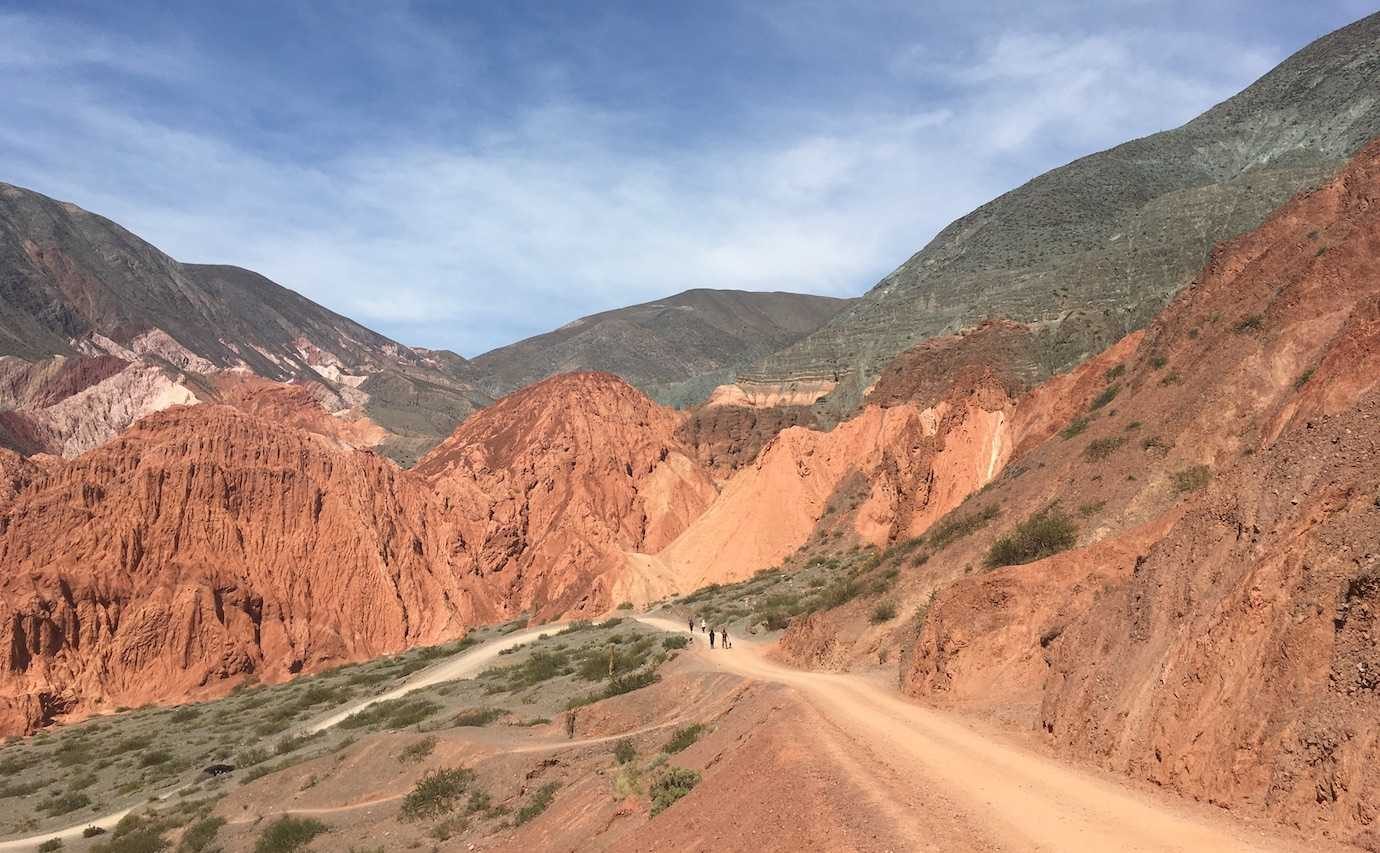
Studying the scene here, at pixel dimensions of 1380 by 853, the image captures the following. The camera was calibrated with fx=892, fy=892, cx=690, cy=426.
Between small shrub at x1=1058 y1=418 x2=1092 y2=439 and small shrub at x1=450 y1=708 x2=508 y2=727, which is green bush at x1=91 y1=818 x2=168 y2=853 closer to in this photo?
small shrub at x1=450 y1=708 x2=508 y2=727

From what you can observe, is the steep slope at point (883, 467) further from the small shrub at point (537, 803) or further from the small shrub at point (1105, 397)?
the small shrub at point (537, 803)

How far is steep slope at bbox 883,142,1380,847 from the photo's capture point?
8.38 metres

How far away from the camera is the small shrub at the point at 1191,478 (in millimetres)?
19733

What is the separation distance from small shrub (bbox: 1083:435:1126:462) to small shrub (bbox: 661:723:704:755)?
13454 mm

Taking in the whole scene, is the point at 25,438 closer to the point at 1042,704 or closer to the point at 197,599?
the point at 197,599

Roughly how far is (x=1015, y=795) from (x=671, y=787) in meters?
4.63

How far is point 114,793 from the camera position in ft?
86.6

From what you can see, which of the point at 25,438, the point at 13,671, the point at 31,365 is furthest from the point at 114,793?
the point at 31,365

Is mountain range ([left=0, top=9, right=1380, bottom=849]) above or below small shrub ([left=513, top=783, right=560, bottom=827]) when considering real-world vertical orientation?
above

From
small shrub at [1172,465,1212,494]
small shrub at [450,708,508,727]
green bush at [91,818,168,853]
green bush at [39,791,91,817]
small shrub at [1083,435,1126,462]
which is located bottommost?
green bush at [39,791,91,817]

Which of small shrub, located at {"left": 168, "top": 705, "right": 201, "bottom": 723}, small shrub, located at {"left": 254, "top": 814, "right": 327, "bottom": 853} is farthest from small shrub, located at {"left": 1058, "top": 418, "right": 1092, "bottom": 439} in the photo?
small shrub, located at {"left": 168, "top": 705, "right": 201, "bottom": 723}

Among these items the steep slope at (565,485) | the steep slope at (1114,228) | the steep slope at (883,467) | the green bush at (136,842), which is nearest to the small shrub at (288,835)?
the green bush at (136,842)

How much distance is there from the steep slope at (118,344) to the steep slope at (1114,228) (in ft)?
160

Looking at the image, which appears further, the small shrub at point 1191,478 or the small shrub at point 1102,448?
the small shrub at point 1102,448
